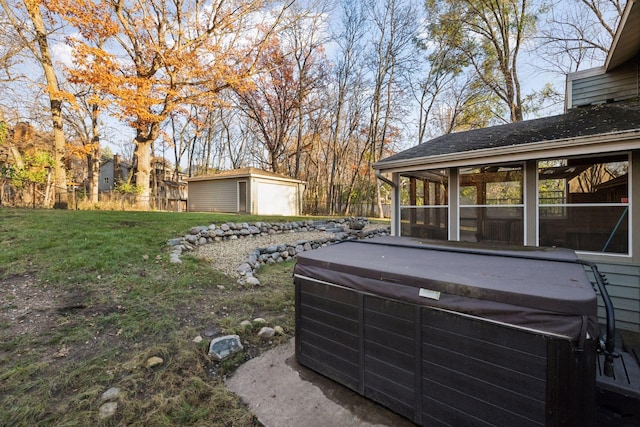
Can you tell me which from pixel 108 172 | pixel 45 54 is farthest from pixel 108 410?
pixel 108 172

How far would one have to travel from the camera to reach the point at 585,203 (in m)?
4.47

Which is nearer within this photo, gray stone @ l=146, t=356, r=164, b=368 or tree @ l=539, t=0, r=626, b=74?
gray stone @ l=146, t=356, r=164, b=368

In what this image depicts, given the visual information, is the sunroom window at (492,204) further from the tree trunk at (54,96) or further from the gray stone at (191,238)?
the tree trunk at (54,96)

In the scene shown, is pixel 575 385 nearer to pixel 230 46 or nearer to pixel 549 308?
pixel 549 308

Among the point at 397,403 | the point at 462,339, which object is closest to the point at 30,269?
the point at 397,403

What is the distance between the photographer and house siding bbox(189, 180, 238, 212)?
54.0ft

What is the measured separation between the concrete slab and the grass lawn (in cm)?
14

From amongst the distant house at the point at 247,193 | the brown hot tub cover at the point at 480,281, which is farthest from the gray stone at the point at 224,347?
the distant house at the point at 247,193

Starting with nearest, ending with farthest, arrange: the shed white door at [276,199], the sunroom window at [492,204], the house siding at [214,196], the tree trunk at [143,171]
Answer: the sunroom window at [492,204], the tree trunk at [143,171], the shed white door at [276,199], the house siding at [214,196]

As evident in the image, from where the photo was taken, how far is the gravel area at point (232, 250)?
18.0ft

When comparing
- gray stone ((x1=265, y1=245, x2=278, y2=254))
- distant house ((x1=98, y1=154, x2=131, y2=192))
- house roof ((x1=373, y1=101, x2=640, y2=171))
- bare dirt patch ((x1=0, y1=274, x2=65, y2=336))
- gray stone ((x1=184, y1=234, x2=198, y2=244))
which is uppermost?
distant house ((x1=98, y1=154, x2=131, y2=192))

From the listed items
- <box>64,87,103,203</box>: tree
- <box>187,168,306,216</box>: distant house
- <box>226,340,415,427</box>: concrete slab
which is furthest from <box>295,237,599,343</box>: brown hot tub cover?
<box>64,87,103,203</box>: tree

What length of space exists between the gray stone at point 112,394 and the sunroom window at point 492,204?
225 inches

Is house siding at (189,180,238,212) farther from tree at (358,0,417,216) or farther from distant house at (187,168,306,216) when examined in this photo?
tree at (358,0,417,216)
